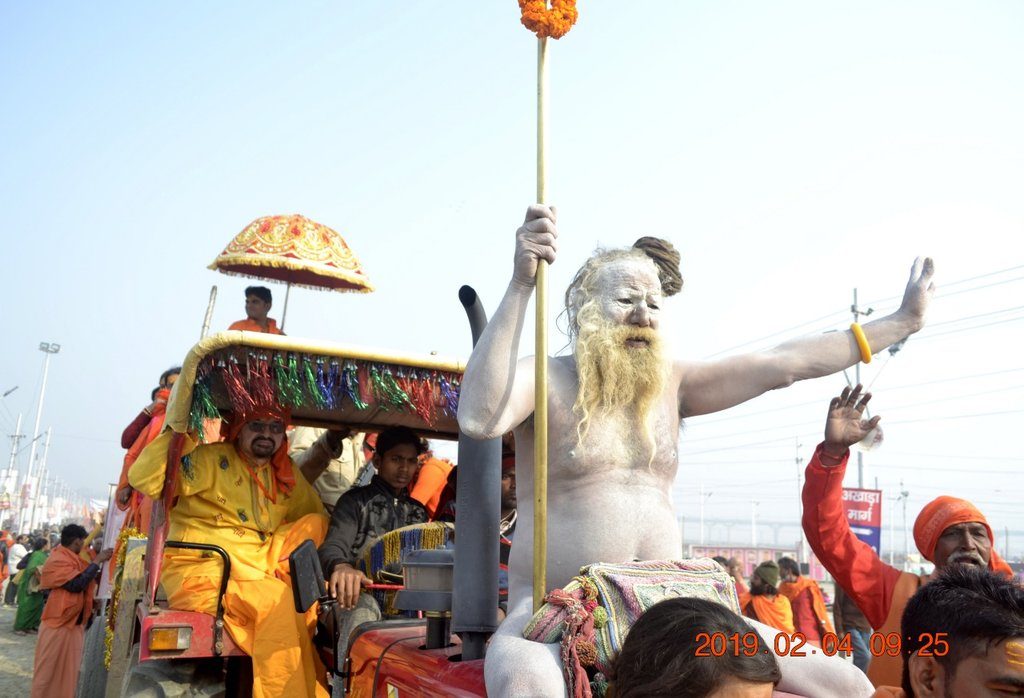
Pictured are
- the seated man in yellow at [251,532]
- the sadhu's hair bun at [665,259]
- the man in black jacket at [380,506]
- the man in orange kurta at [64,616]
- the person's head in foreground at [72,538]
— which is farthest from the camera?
the person's head in foreground at [72,538]

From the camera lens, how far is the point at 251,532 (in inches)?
195

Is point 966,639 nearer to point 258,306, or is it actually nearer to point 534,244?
point 534,244

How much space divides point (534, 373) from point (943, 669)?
1242 millimetres

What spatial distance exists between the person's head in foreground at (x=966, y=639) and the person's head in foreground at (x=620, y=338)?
0.86 meters

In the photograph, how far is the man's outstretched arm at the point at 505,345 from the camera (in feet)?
7.86

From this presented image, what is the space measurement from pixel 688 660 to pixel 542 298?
1097 mm

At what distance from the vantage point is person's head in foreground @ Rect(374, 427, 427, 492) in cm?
495

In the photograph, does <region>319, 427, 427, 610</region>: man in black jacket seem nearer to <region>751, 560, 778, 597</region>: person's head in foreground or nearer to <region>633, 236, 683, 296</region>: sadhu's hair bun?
<region>633, 236, 683, 296</region>: sadhu's hair bun

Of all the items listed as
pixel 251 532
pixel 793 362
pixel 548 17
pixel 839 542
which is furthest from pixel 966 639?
pixel 251 532

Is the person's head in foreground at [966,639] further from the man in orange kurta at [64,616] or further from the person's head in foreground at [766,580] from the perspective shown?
the man in orange kurta at [64,616]

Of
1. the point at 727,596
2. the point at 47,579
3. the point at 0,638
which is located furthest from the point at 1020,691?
the point at 0,638

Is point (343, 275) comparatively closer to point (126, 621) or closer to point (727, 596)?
point (126, 621)

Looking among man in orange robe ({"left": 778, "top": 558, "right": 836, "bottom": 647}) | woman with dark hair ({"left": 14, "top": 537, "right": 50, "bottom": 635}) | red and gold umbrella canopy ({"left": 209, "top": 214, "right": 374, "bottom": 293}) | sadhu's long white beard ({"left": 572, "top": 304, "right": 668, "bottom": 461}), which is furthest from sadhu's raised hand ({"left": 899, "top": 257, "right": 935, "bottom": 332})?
woman with dark hair ({"left": 14, "top": 537, "right": 50, "bottom": 635})

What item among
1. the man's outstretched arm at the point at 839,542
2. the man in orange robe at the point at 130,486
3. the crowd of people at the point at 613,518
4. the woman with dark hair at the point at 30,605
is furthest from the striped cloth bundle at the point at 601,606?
the woman with dark hair at the point at 30,605
